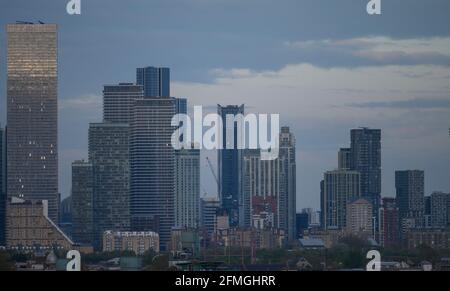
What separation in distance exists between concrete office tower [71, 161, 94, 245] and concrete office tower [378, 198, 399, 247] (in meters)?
4.24

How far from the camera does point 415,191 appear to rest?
14.9 meters

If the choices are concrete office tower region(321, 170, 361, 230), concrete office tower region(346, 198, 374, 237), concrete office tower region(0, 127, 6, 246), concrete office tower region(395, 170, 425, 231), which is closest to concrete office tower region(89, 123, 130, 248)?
concrete office tower region(0, 127, 6, 246)

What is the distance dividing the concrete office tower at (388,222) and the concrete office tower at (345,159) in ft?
3.08

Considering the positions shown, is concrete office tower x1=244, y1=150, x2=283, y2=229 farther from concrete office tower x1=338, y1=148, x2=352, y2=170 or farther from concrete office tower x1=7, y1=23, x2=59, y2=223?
concrete office tower x1=7, y1=23, x2=59, y2=223

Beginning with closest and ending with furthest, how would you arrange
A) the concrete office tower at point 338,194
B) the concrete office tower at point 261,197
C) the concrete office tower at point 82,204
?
the concrete office tower at point 82,204 < the concrete office tower at point 338,194 < the concrete office tower at point 261,197

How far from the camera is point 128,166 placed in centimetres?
1816

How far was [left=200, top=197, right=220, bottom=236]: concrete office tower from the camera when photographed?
15914mm

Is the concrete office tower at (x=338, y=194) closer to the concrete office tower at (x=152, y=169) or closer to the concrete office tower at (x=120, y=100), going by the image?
the concrete office tower at (x=152, y=169)

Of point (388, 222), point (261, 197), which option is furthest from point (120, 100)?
point (388, 222)

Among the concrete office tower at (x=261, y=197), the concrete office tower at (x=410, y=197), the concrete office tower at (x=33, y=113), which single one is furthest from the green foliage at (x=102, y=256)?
the concrete office tower at (x=410, y=197)

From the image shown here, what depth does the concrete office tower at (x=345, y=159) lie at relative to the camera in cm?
1431

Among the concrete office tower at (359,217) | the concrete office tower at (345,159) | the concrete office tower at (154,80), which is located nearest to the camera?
the concrete office tower at (154,80)

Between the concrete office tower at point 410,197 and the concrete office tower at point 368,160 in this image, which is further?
the concrete office tower at point 410,197
